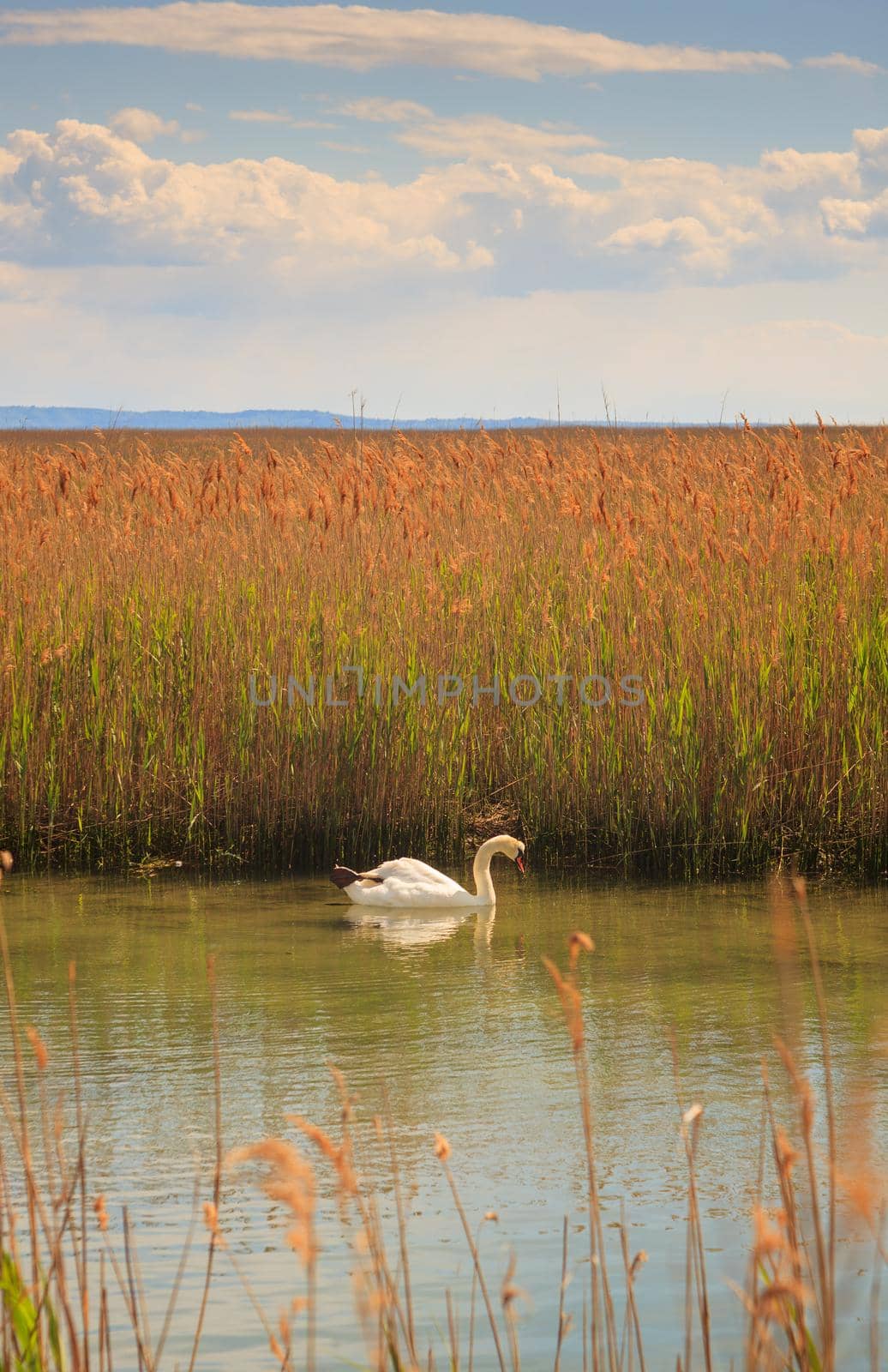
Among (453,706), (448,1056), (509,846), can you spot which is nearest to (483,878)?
(509,846)

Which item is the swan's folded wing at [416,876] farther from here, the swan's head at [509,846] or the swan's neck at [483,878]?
the swan's head at [509,846]

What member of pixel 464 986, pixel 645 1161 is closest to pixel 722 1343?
pixel 645 1161

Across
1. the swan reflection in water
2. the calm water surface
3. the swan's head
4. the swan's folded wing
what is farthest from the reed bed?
the swan reflection in water

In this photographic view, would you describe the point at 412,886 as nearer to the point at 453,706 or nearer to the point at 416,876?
the point at 416,876

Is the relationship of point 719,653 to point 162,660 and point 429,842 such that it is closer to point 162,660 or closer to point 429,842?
point 429,842

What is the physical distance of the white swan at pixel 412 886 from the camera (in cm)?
712

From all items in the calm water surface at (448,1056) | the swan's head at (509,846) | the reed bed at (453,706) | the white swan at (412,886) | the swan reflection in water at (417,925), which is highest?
the reed bed at (453,706)

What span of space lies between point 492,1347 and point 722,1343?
47cm

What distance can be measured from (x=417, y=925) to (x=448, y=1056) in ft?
6.54

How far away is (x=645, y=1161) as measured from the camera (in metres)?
4.21

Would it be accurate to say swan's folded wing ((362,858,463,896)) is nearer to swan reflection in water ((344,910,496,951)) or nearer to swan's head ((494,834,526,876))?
swan reflection in water ((344,910,496,951))

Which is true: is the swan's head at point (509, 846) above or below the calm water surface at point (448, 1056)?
above

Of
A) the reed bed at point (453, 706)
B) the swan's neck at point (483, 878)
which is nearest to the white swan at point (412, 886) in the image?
the swan's neck at point (483, 878)

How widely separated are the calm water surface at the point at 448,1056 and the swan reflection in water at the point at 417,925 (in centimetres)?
2
